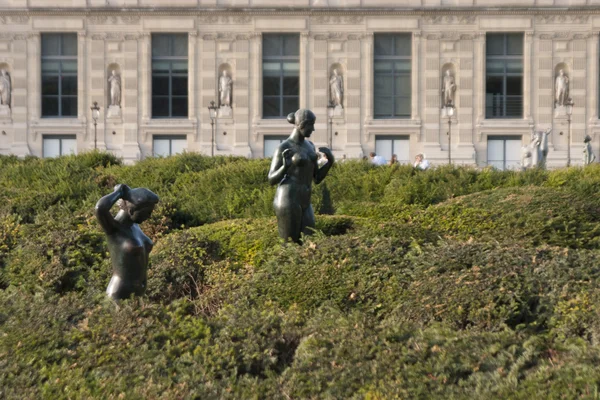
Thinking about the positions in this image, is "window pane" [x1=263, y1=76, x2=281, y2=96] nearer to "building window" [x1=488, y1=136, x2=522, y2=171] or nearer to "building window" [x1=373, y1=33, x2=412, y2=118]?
"building window" [x1=373, y1=33, x2=412, y2=118]

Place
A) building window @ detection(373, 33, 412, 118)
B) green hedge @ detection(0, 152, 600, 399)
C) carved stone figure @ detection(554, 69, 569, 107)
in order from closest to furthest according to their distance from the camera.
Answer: green hedge @ detection(0, 152, 600, 399) → carved stone figure @ detection(554, 69, 569, 107) → building window @ detection(373, 33, 412, 118)

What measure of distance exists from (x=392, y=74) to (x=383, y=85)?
69 cm

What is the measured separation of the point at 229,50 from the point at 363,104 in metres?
7.00

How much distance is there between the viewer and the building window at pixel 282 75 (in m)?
48.6

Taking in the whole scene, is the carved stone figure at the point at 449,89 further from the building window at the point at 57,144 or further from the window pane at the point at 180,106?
the building window at the point at 57,144

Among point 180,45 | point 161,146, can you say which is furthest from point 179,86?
point 161,146

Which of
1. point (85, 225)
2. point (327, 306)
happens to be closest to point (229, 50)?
point (85, 225)

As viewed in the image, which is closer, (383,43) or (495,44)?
(495,44)

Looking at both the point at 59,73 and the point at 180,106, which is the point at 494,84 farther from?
the point at 59,73

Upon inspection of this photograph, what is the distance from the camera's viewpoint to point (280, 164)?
1374cm

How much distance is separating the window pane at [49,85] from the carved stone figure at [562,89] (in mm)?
24184

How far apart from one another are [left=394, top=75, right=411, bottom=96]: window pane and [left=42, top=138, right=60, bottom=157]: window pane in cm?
1664

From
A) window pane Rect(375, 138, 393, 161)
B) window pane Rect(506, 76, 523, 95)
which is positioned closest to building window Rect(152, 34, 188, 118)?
window pane Rect(375, 138, 393, 161)

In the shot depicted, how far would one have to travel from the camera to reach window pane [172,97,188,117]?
48.6 metres
